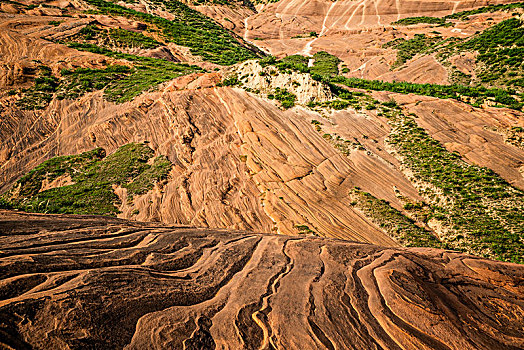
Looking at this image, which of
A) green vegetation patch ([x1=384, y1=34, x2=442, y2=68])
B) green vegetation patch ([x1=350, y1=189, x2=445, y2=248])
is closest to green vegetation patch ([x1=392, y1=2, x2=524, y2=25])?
green vegetation patch ([x1=384, y1=34, x2=442, y2=68])

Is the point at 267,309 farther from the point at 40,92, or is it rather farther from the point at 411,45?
the point at 411,45

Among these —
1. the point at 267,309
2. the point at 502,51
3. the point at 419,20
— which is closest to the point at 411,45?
the point at 502,51

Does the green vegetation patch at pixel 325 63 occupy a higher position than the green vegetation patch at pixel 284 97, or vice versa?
the green vegetation patch at pixel 325 63

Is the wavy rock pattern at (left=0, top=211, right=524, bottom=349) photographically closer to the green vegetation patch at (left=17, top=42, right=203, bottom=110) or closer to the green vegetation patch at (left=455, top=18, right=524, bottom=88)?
the green vegetation patch at (left=17, top=42, right=203, bottom=110)

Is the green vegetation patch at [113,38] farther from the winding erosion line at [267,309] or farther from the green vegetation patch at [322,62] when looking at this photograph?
the winding erosion line at [267,309]

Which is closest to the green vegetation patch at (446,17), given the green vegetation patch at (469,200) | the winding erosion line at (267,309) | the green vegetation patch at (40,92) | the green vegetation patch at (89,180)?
the green vegetation patch at (469,200)
